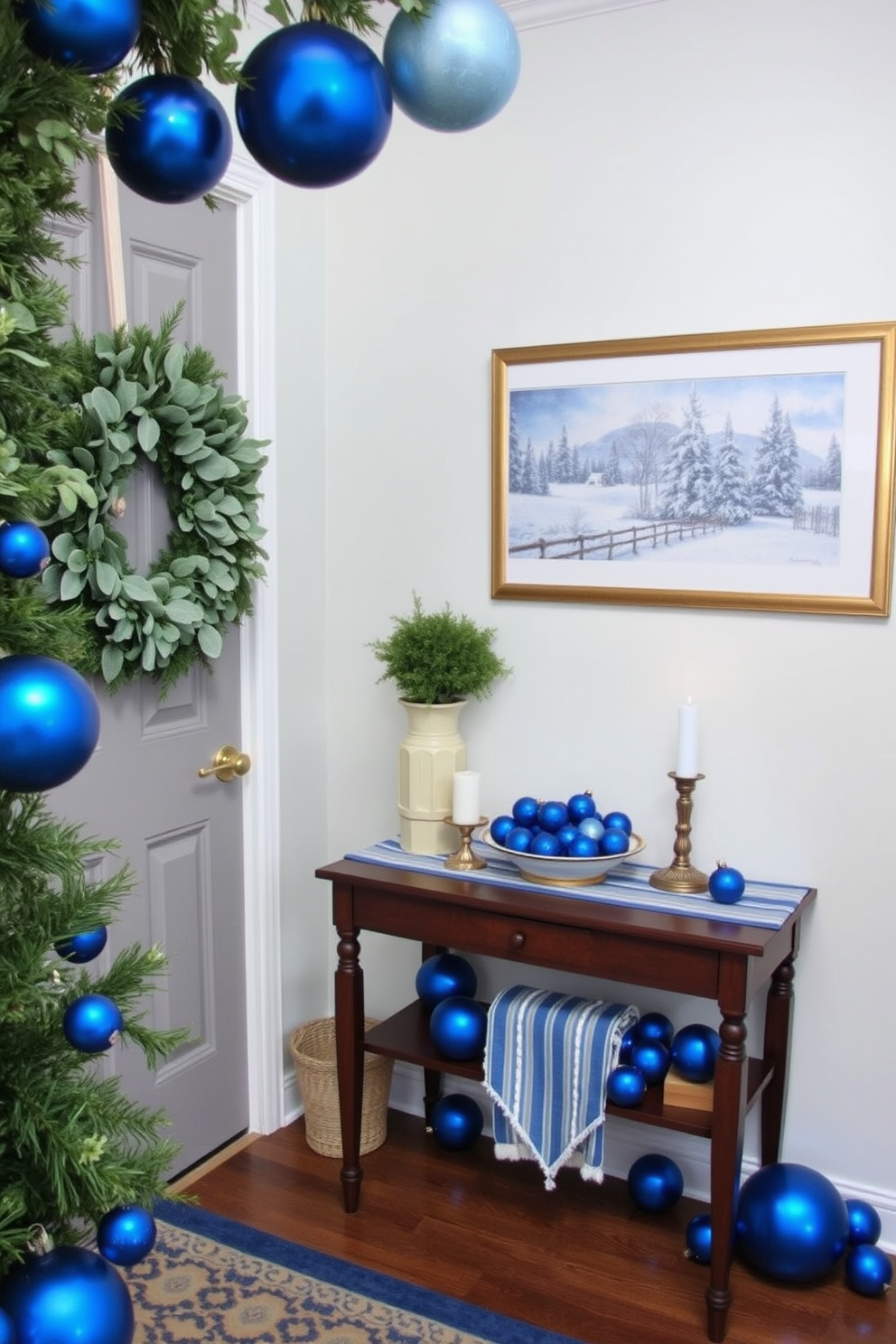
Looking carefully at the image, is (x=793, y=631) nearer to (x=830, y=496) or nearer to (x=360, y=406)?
(x=830, y=496)

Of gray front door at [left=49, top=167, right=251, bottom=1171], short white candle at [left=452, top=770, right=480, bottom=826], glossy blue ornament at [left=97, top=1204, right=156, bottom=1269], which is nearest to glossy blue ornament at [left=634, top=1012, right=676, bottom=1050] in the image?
short white candle at [left=452, top=770, right=480, bottom=826]

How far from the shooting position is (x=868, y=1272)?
2.30 meters

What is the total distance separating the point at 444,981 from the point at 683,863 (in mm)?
662

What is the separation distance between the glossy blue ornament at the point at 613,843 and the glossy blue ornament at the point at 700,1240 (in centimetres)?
76

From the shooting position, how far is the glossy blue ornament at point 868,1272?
2.30 m

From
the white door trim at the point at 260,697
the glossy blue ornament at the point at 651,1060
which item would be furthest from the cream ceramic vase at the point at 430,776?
the glossy blue ornament at the point at 651,1060

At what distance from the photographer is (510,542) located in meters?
2.79

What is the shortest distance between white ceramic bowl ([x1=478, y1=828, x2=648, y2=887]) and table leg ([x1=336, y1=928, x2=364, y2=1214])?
0.43 m

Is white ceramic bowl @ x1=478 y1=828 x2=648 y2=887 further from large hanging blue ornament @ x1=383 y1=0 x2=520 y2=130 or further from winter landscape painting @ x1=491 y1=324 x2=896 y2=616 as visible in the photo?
large hanging blue ornament @ x1=383 y1=0 x2=520 y2=130

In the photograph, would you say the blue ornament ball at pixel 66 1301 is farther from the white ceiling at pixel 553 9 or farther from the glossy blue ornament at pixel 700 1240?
the white ceiling at pixel 553 9

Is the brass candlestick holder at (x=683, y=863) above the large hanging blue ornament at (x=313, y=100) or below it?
below

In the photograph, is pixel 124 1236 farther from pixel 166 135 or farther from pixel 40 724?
pixel 166 135

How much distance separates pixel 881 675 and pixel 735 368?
711mm

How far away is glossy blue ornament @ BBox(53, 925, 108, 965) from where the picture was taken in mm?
1072
